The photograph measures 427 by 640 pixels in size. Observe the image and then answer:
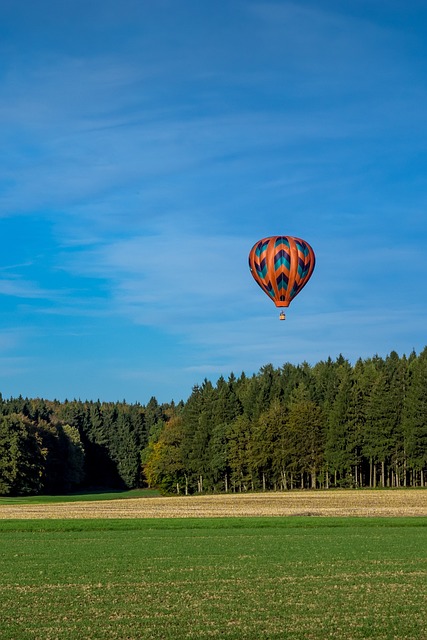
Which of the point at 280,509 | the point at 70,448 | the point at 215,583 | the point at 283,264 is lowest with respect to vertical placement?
the point at 280,509

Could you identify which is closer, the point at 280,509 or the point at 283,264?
the point at 283,264

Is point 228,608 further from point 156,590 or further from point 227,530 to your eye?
point 227,530

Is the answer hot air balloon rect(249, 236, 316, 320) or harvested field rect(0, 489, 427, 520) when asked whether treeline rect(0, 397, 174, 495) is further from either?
hot air balloon rect(249, 236, 316, 320)

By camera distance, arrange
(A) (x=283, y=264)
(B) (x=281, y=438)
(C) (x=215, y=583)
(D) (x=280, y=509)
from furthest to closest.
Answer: (B) (x=281, y=438)
(D) (x=280, y=509)
(A) (x=283, y=264)
(C) (x=215, y=583)

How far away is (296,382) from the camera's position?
479 feet

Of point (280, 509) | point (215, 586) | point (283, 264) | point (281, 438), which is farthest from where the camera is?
point (281, 438)

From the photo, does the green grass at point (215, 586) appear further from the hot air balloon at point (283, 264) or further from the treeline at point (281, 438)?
the treeline at point (281, 438)

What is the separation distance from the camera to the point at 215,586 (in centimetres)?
2381

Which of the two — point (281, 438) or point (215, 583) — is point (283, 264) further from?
point (281, 438)

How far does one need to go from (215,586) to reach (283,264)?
44.5 metres

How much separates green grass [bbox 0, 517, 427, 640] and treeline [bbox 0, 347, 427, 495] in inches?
2763

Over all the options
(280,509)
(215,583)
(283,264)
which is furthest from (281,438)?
(215,583)

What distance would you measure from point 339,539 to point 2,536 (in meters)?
19.2

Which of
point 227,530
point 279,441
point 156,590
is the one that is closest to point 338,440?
point 279,441
